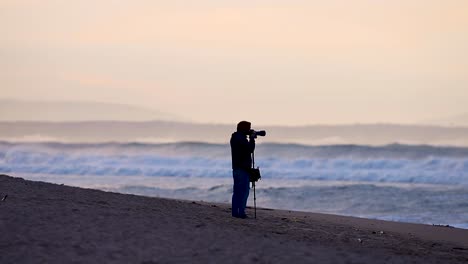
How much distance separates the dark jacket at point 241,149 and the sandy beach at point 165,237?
0.86 meters

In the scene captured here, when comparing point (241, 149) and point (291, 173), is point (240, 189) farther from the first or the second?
point (291, 173)

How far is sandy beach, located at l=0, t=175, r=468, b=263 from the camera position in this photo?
30.3 feet

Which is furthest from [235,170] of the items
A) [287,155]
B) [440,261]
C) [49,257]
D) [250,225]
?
[287,155]

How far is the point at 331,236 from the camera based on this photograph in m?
12.3

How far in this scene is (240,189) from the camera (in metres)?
13.5

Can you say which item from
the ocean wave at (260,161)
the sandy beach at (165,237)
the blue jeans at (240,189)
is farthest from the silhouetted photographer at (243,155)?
the ocean wave at (260,161)

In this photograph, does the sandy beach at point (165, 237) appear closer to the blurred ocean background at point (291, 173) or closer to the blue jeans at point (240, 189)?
the blue jeans at point (240, 189)

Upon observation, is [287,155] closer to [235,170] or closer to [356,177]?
[356,177]

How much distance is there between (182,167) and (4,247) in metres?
39.7

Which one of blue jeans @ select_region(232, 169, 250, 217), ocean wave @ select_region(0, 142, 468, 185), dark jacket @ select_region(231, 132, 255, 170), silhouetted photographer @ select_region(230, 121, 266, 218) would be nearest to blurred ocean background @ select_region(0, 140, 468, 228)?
ocean wave @ select_region(0, 142, 468, 185)

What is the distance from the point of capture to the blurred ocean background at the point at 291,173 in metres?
24.1

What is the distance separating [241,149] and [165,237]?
139 inches

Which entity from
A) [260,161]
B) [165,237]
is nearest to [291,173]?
[260,161]

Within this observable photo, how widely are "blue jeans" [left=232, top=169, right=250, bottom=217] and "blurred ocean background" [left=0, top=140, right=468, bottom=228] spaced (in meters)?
6.68
